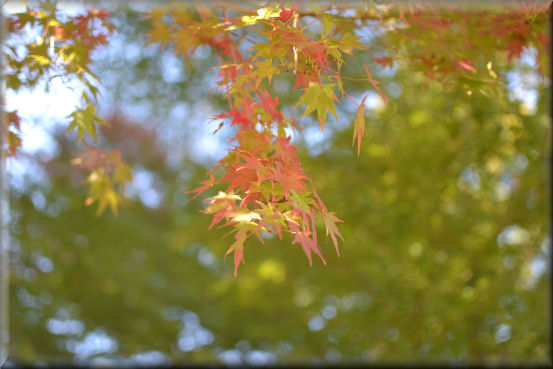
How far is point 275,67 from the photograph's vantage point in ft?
3.68

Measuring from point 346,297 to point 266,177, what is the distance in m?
3.08

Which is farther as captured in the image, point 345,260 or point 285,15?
point 345,260

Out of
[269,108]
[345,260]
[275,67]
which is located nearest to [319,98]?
[275,67]

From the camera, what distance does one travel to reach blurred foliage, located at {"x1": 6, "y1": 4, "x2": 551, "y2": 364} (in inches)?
127

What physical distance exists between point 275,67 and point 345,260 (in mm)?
2478

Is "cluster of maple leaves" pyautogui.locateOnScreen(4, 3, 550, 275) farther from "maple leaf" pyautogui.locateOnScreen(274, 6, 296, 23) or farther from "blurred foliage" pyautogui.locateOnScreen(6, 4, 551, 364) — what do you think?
"blurred foliage" pyautogui.locateOnScreen(6, 4, 551, 364)

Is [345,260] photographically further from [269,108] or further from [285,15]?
[285,15]

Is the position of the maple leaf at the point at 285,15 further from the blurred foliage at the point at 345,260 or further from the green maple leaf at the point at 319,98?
the blurred foliage at the point at 345,260

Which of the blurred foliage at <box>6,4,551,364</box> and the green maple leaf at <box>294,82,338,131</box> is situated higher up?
the green maple leaf at <box>294,82,338,131</box>

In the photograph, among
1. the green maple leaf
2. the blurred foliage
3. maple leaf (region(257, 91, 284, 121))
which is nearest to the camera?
the green maple leaf

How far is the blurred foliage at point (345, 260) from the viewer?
322 cm

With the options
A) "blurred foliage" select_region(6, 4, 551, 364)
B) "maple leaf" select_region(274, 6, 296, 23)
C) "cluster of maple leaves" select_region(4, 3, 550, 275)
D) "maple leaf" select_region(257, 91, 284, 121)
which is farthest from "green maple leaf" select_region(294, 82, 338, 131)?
"blurred foliage" select_region(6, 4, 551, 364)

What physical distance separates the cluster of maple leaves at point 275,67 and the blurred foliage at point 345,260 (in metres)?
0.88

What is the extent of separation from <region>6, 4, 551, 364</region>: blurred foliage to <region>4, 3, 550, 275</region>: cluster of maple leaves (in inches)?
34.5
